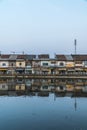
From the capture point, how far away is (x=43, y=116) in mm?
11867

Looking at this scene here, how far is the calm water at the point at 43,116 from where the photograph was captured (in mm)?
10188

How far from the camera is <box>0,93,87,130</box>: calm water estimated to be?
1019 cm

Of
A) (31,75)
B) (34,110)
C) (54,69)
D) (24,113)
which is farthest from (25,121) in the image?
(54,69)

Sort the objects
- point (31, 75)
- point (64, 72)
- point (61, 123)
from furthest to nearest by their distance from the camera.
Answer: point (64, 72), point (31, 75), point (61, 123)

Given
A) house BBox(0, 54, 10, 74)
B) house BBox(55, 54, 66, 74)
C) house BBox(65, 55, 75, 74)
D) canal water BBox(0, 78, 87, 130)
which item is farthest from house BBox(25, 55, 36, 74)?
canal water BBox(0, 78, 87, 130)

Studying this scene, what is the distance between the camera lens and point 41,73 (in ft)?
119

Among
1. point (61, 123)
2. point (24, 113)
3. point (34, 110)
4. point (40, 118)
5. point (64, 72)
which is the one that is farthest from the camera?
point (64, 72)

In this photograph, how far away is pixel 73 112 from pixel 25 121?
2.74 m

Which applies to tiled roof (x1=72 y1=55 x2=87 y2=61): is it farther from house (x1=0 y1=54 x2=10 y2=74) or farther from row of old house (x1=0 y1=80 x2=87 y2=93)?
row of old house (x1=0 y1=80 x2=87 y2=93)

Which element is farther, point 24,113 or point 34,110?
point 34,110

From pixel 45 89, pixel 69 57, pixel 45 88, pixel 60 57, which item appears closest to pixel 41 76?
pixel 60 57

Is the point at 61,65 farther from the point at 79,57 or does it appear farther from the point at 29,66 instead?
the point at 29,66

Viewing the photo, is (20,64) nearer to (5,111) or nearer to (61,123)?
(5,111)

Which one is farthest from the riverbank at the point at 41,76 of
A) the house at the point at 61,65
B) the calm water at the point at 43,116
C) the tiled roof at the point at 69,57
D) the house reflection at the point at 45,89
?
the calm water at the point at 43,116
